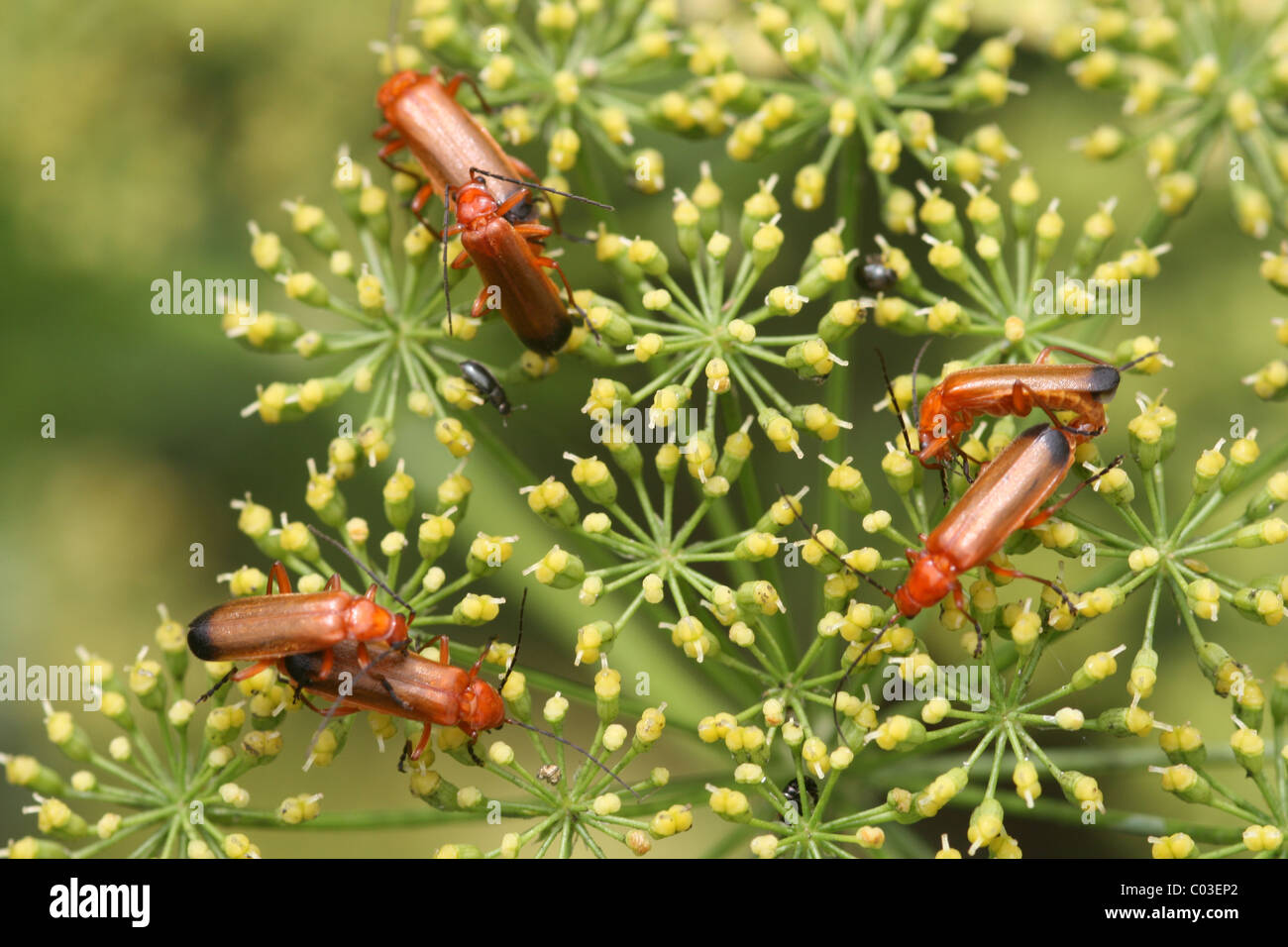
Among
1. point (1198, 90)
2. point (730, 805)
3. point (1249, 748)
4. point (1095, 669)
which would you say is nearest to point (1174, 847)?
point (1249, 748)

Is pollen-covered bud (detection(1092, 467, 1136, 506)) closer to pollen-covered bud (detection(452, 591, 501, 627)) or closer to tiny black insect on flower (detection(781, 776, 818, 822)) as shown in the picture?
tiny black insect on flower (detection(781, 776, 818, 822))

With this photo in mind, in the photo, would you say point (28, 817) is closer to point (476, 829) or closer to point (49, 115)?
point (476, 829)

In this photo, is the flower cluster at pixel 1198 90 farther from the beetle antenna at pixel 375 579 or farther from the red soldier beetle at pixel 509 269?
the beetle antenna at pixel 375 579

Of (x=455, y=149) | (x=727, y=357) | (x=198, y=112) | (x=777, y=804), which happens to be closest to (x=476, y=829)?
(x=777, y=804)

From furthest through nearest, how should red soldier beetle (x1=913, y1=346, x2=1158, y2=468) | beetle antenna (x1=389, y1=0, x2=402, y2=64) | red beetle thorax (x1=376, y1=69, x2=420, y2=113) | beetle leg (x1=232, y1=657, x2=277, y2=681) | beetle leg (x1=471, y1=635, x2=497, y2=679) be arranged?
beetle antenna (x1=389, y1=0, x2=402, y2=64), red beetle thorax (x1=376, y1=69, x2=420, y2=113), beetle leg (x1=232, y1=657, x2=277, y2=681), beetle leg (x1=471, y1=635, x2=497, y2=679), red soldier beetle (x1=913, y1=346, x2=1158, y2=468)

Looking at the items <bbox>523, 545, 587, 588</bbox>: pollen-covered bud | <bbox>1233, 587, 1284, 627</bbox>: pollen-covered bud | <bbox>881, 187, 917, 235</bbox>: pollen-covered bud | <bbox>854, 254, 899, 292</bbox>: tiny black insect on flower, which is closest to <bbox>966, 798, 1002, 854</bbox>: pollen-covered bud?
<bbox>1233, 587, 1284, 627</bbox>: pollen-covered bud

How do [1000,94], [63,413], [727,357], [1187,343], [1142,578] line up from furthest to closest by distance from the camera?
[63,413]
[1187,343]
[1000,94]
[727,357]
[1142,578]
